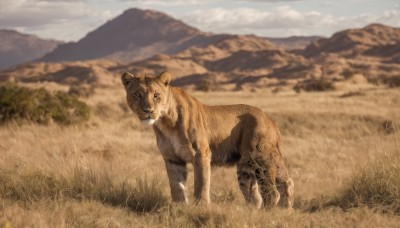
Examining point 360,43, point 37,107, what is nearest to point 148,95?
point 37,107

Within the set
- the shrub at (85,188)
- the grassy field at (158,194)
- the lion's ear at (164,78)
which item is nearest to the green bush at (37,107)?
the grassy field at (158,194)

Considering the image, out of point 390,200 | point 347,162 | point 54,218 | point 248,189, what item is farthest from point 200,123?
point 347,162

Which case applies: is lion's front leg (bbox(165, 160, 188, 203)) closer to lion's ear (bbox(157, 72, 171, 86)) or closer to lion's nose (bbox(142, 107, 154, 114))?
lion's nose (bbox(142, 107, 154, 114))

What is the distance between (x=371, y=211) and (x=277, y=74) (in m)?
76.0

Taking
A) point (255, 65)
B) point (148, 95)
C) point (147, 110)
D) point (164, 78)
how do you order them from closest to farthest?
point (147, 110) → point (148, 95) → point (164, 78) → point (255, 65)

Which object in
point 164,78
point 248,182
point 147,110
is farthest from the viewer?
point 248,182

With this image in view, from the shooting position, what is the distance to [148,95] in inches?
274

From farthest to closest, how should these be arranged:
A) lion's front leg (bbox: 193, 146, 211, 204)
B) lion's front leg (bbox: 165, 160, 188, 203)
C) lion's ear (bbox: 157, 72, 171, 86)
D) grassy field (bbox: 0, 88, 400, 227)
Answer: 1. lion's front leg (bbox: 165, 160, 188, 203)
2. lion's ear (bbox: 157, 72, 171, 86)
3. lion's front leg (bbox: 193, 146, 211, 204)
4. grassy field (bbox: 0, 88, 400, 227)

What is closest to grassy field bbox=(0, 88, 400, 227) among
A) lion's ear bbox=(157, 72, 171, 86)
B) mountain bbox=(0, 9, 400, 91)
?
lion's ear bbox=(157, 72, 171, 86)

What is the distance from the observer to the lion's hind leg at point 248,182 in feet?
24.2

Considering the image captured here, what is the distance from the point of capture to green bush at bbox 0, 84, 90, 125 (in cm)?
1931

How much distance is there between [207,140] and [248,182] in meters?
0.79

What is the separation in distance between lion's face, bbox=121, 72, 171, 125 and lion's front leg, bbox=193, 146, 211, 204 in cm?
72

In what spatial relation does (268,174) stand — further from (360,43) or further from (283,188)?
(360,43)
